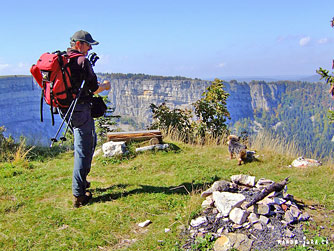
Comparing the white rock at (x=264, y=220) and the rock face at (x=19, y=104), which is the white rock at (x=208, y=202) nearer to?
the white rock at (x=264, y=220)

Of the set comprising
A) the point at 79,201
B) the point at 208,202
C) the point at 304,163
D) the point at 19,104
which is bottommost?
the point at 19,104

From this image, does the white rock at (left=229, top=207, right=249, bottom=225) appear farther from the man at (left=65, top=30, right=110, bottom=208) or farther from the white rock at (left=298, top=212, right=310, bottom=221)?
the man at (left=65, top=30, right=110, bottom=208)

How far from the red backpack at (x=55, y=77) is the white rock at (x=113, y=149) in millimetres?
3259

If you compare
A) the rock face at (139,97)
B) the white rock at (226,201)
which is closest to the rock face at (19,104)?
the rock face at (139,97)

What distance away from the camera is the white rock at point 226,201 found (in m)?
3.74

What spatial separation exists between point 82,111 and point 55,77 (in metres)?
0.63

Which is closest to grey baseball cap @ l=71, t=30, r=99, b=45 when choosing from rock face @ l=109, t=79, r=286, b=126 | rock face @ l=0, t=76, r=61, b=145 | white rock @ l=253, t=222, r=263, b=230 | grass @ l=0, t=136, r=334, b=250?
grass @ l=0, t=136, r=334, b=250

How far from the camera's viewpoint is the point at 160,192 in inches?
199

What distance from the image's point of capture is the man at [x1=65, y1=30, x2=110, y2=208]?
4.12 metres

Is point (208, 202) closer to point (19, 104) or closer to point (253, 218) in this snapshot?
point (253, 218)

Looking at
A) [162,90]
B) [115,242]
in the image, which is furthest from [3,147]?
[162,90]

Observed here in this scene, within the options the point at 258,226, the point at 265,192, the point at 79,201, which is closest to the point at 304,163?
the point at 265,192

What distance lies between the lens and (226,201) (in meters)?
3.87

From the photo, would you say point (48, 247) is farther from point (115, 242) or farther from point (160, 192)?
point (160, 192)
